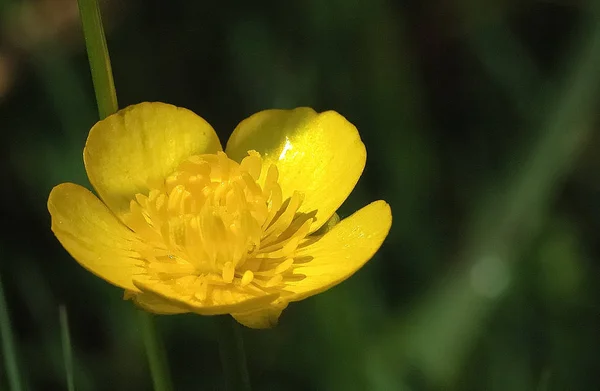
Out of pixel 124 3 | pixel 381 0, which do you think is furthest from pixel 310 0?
pixel 124 3

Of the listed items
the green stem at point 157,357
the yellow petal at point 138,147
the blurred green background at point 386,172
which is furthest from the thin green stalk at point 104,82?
the blurred green background at point 386,172

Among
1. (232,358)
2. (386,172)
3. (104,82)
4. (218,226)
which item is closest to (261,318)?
(232,358)

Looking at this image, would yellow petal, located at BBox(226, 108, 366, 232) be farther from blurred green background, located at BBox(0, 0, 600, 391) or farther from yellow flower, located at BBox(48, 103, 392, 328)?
blurred green background, located at BBox(0, 0, 600, 391)

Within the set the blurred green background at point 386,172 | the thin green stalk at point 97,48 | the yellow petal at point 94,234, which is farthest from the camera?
the blurred green background at point 386,172

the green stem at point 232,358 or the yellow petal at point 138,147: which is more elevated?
the yellow petal at point 138,147

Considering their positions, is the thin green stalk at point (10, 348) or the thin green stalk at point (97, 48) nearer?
the thin green stalk at point (97, 48)

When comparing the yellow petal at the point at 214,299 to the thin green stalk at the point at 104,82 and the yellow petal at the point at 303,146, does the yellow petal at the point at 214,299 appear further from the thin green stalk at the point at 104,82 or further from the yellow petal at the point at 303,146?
the yellow petal at the point at 303,146

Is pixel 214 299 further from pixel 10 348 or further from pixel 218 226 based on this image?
pixel 10 348
